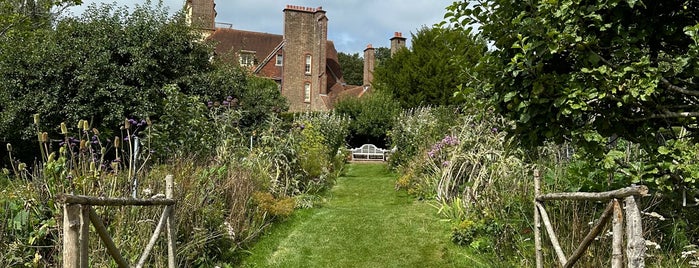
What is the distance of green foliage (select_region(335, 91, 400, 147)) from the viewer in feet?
80.8

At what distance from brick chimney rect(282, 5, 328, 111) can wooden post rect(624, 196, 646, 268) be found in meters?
32.9

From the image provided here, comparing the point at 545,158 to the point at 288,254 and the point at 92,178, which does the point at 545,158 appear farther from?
the point at 92,178

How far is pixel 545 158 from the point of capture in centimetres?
709

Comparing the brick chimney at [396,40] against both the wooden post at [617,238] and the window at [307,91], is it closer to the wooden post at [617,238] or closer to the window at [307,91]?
the window at [307,91]

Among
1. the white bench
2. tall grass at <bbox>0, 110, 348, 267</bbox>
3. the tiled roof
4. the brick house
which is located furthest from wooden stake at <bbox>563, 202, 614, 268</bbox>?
the tiled roof

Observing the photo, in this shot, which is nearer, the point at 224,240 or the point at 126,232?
the point at 126,232

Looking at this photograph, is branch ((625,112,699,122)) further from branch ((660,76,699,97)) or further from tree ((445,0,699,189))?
branch ((660,76,699,97))

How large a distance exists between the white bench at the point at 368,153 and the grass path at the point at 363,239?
12.1 metres

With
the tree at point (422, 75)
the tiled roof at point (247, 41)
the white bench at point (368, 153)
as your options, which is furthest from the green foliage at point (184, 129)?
the tiled roof at point (247, 41)

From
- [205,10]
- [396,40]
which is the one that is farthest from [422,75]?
[205,10]

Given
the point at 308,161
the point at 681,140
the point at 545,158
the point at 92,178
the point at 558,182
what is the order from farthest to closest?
the point at 308,161
the point at 545,158
the point at 558,182
the point at 92,178
the point at 681,140

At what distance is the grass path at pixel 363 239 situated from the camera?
20.6 ft

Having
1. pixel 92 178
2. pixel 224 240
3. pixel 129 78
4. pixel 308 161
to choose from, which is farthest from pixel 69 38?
pixel 92 178

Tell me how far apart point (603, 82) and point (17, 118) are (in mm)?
14414
